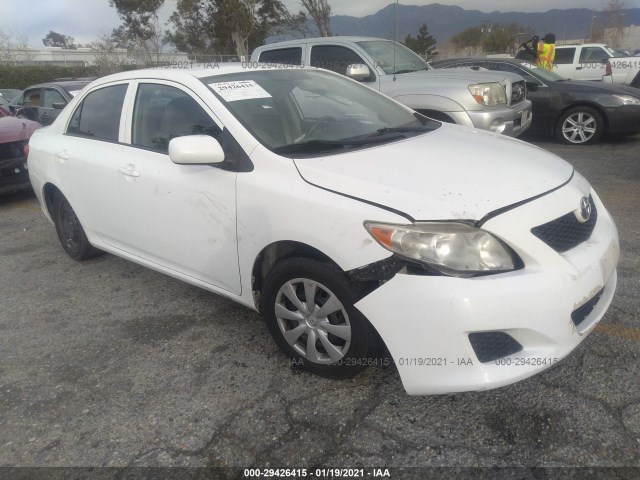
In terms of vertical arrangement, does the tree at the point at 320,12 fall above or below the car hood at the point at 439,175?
above

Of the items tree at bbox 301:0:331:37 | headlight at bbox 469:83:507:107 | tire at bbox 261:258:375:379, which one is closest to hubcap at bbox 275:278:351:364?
tire at bbox 261:258:375:379

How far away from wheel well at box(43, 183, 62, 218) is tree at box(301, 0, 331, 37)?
696 inches

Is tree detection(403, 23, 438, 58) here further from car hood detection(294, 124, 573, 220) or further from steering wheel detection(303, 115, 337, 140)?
car hood detection(294, 124, 573, 220)

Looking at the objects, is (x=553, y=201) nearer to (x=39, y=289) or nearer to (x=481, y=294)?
(x=481, y=294)

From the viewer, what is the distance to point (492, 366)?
201 centimetres

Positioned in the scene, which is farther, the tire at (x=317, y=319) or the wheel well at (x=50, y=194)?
the wheel well at (x=50, y=194)

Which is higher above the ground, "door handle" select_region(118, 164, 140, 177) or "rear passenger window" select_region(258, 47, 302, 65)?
"rear passenger window" select_region(258, 47, 302, 65)

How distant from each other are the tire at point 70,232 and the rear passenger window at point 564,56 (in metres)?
14.4

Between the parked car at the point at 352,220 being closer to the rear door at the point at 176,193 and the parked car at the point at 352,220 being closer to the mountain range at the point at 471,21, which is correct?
the rear door at the point at 176,193

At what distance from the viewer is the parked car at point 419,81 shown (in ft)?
19.4

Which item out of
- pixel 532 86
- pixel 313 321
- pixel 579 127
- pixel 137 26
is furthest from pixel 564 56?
pixel 137 26

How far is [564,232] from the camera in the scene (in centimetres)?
225

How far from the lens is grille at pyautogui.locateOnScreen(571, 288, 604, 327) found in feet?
7.05

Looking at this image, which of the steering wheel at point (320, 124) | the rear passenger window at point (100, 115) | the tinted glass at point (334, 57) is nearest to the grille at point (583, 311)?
the steering wheel at point (320, 124)
